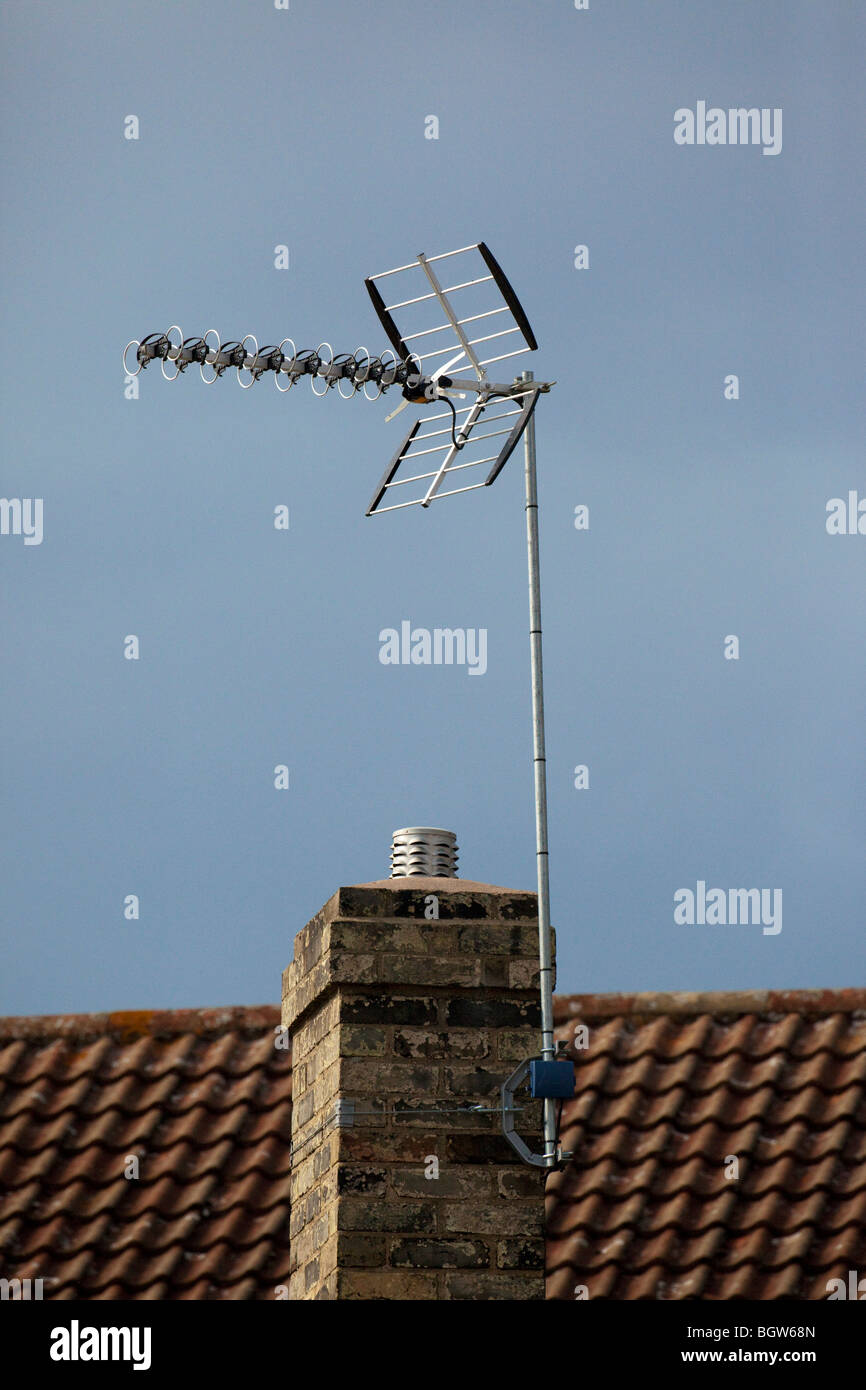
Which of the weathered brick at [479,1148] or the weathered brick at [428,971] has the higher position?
the weathered brick at [428,971]

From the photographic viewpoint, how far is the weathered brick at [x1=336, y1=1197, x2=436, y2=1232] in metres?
7.97

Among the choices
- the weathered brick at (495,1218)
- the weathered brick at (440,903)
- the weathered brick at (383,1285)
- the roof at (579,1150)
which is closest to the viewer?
the weathered brick at (383,1285)

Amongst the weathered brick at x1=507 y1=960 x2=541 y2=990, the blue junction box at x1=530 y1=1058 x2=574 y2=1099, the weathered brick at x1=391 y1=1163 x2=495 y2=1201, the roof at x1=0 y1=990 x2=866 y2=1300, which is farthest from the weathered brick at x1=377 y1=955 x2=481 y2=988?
the roof at x1=0 y1=990 x2=866 y2=1300

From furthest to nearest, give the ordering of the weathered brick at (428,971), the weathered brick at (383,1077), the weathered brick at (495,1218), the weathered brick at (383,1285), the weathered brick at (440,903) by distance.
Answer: the weathered brick at (440,903), the weathered brick at (428,971), the weathered brick at (383,1077), the weathered brick at (495,1218), the weathered brick at (383,1285)

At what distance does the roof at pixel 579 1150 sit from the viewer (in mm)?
10688

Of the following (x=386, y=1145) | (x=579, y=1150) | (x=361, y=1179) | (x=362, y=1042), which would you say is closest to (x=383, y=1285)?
(x=361, y=1179)

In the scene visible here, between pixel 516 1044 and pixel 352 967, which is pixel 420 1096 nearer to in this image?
pixel 516 1044

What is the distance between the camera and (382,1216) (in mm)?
7980

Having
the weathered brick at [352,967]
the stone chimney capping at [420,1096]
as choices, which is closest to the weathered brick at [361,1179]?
the stone chimney capping at [420,1096]

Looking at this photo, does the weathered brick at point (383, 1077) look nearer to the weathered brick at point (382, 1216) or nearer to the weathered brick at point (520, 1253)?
the weathered brick at point (382, 1216)

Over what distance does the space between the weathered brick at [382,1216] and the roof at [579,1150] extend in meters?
2.76

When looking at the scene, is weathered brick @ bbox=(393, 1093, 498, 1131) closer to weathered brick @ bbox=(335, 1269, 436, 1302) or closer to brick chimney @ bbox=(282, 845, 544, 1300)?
brick chimney @ bbox=(282, 845, 544, 1300)

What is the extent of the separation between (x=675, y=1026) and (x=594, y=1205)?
1.38 m
